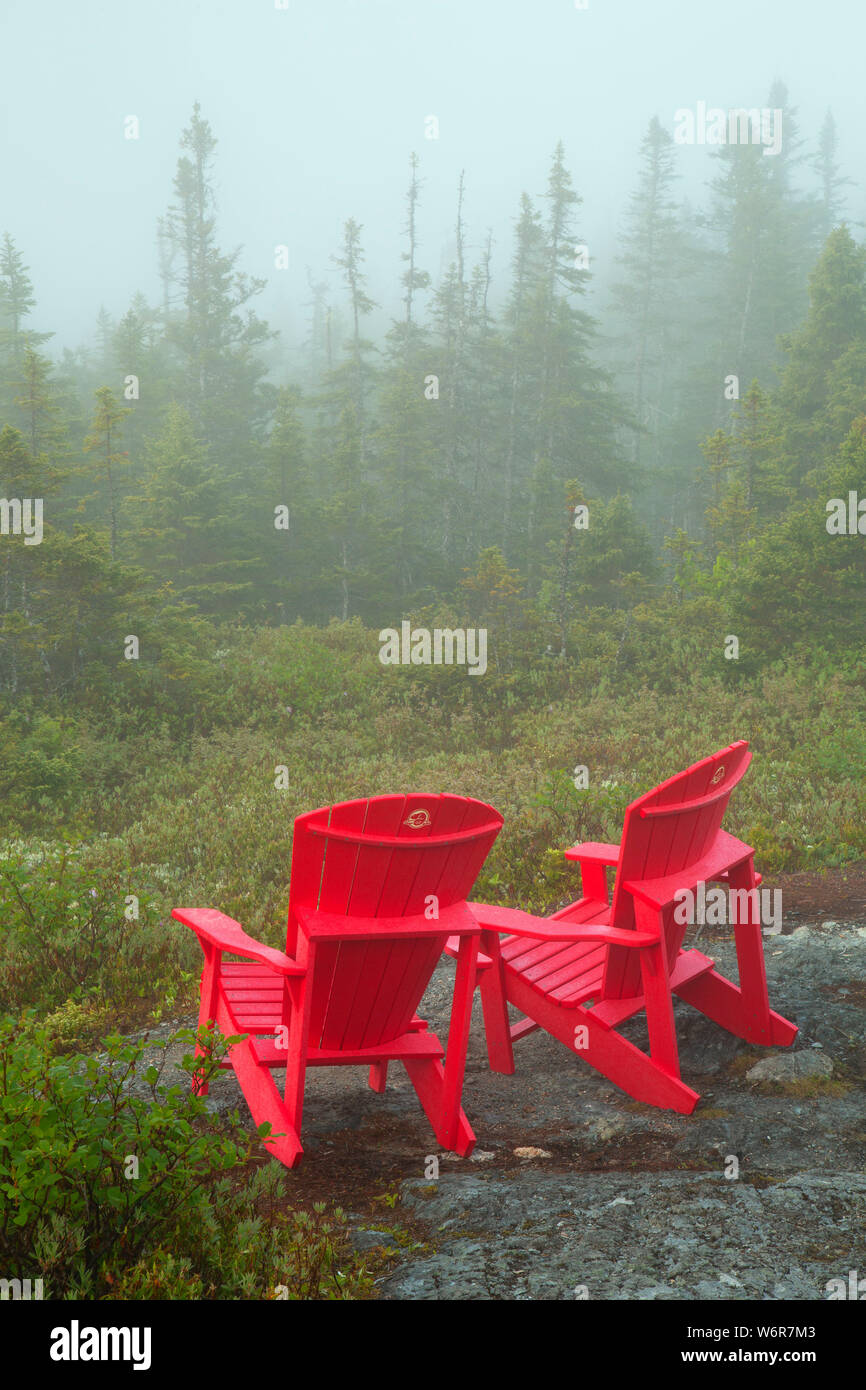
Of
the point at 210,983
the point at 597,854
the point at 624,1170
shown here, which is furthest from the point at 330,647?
the point at 624,1170

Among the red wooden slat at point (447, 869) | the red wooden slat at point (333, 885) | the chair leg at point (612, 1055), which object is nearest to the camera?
the red wooden slat at point (333, 885)

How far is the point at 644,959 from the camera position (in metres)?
4.20

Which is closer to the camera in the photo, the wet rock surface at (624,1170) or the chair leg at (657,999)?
the wet rock surface at (624,1170)

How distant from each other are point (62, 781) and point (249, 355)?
28.3 metres

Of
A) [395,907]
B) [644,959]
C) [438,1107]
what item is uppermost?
[395,907]

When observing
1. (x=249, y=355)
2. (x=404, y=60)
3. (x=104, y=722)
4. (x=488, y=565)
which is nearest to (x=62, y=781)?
(x=104, y=722)

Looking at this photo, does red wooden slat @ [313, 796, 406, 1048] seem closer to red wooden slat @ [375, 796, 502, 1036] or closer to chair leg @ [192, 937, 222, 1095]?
red wooden slat @ [375, 796, 502, 1036]

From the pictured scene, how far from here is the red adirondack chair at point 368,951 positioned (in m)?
3.70

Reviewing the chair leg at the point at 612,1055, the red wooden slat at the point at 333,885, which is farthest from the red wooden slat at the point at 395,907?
the chair leg at the point at 612,1055

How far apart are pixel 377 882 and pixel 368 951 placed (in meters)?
0.31

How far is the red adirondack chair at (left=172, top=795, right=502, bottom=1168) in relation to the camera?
3.70 m

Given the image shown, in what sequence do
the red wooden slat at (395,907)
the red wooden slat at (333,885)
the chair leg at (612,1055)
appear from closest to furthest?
the red wooden slat at (333,885) < the red wooden slat at (395,907) < the chair leg at (612,1055)

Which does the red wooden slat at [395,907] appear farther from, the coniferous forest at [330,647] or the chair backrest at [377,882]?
the coniferous forest at [330,647]

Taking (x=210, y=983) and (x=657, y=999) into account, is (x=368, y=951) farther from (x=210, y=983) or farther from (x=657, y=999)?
(x=657, y=999)
